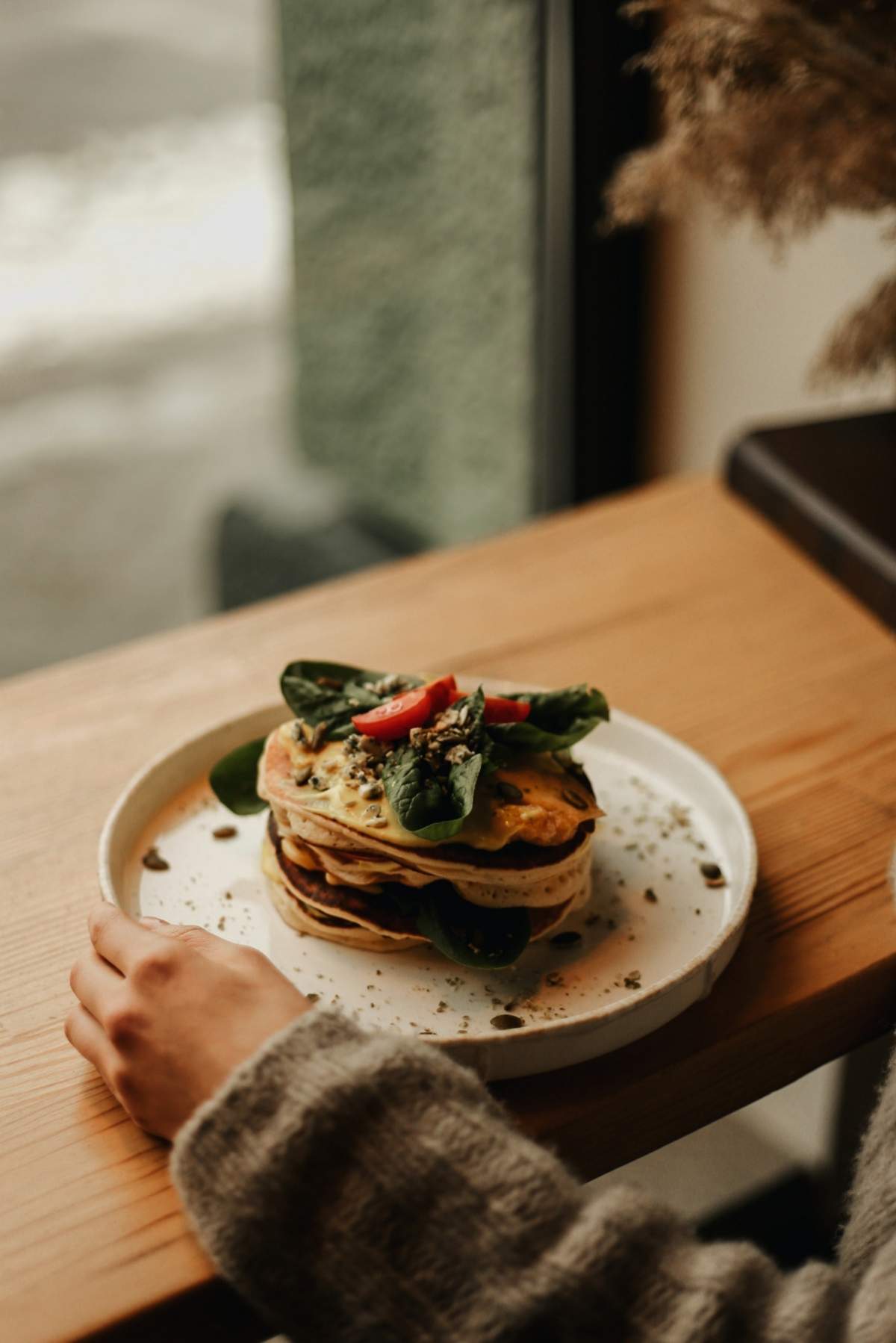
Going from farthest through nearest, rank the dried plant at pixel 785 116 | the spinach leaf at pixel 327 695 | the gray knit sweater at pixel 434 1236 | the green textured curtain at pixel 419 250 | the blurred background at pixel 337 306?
1. the green textured curtain at pixel 419 250
2. the blurred background at pixel 337 306
3. the dried plant at pixel 785 116
4. the spinach leaf at pixel 327 695
5. the gray knit sweater at pixel 434 1236

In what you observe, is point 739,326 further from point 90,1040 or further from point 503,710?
point 90,1040

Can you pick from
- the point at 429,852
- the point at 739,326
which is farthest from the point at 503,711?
the point at 739,326

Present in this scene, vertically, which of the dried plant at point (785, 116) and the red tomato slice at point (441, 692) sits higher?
the dried plant at point (785, 116)

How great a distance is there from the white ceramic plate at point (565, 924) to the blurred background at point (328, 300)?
108cm

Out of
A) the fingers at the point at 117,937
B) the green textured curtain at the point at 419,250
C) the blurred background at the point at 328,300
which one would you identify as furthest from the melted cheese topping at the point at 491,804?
the green textured curtain at the point at 419,250

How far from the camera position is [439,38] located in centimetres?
216

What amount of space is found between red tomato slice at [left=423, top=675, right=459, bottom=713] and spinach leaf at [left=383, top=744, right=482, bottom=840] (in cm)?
6

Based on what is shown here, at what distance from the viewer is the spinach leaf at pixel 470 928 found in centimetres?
73

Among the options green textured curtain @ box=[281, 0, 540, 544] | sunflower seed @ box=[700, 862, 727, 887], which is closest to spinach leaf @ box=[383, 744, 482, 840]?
sunflower seed @ box=[700, 862, 727, 887]

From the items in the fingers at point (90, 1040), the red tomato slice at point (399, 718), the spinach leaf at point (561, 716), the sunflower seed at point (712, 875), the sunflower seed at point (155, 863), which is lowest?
the sunflower seed at point (712, 875)

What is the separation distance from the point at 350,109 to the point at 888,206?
1.34m

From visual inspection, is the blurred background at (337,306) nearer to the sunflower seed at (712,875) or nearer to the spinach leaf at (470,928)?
the sunflower seed at (712,875)

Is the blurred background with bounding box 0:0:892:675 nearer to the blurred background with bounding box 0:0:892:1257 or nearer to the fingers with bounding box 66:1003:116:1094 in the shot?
the blurred background with bounding box 0:0:892:1257

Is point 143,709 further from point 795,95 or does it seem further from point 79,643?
point 79,643
